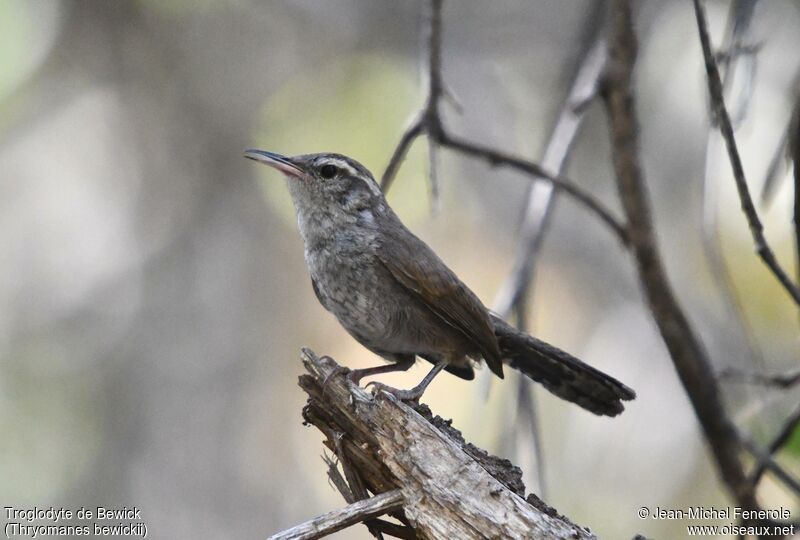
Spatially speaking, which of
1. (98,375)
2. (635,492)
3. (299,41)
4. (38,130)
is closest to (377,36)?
(299,41)

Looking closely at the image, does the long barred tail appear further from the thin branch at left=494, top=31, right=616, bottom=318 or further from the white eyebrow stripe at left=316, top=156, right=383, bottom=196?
the white eyebrow stripe at left=316, top=156, right=383, bottom=196

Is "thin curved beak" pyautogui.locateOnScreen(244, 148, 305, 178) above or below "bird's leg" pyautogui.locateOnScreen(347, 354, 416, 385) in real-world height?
above

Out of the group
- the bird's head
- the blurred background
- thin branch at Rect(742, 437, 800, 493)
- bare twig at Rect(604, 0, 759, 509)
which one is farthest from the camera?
the blurred background

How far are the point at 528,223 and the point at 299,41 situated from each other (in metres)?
Result: 4.82

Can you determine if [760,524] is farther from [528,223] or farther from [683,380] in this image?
[528,223]

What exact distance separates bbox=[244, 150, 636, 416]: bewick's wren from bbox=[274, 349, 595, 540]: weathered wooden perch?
2.16ft

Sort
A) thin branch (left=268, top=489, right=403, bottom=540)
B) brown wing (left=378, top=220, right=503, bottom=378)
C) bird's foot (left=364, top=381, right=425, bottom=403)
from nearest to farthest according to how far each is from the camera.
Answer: thin branch (left=268, top=489, right=403, bottom=540)
bird's foot (left=364, top=381, right=425, bottom=403)
brown wing (left=378, top=220, right=503, bottom=378)

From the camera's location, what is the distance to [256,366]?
876 cm

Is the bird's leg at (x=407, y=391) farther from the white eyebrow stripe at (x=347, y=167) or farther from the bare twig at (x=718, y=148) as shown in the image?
the bare twig at (x=718, y=148)

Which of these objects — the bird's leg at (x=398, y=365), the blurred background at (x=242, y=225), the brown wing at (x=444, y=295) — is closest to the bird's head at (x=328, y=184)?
the brown wing at (x=444, y=295)

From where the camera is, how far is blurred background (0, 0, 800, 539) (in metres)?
7.88

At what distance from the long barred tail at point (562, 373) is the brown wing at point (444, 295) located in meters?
0.29

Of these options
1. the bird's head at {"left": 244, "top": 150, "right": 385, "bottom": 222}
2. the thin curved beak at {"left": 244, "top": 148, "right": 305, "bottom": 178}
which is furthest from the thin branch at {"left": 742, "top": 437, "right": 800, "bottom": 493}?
the thin curved beak at {"left": 244, "top": 148, "right": 305, "bottom": 178}

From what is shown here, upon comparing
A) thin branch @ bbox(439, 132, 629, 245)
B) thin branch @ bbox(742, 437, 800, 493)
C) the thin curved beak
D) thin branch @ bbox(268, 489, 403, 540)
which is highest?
the thin curved beak
